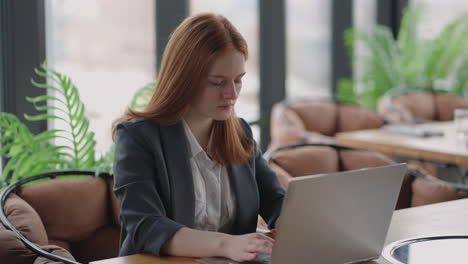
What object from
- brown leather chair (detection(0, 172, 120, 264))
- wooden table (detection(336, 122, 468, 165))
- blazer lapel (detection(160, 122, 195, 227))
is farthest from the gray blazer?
wooden table (detection(336, 122, 468, 165))

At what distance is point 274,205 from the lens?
2.07m

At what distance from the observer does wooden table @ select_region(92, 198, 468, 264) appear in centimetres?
163

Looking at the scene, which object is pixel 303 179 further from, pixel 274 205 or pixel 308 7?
pixel 308 7

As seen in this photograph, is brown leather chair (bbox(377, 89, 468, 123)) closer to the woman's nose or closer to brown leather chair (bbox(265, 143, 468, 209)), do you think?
brown leather chair (bbox(265, 143, 468, 209))

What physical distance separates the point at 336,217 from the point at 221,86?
1.84 feet

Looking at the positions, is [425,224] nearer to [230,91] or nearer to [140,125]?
[230,91]

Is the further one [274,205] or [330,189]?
[274,205]

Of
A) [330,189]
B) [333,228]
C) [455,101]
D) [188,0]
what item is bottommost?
[455,101]

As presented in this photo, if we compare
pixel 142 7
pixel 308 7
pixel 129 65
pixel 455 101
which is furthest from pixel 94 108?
pixel 455 101

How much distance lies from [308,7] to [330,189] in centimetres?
471

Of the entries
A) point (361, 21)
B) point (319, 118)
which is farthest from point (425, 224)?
point (361, 21)

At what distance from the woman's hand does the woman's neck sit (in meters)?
0.48

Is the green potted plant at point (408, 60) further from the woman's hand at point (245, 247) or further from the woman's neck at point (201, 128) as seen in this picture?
the woman's hand at point (245, 247)

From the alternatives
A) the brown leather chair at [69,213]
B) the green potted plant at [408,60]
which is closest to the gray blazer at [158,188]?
the brown leather chair at [69,213]
